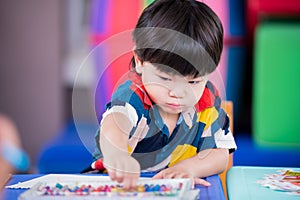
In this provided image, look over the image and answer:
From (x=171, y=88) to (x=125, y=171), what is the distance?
13 centimetres

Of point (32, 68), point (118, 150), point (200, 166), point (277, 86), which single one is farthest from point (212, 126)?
point (32, 68)

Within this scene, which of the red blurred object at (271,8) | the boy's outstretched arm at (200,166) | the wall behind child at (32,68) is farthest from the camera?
the wall behind child at (32,68)

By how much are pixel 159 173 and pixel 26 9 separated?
5.23 ft

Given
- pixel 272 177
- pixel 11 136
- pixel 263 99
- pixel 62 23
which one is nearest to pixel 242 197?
pixel 272 177

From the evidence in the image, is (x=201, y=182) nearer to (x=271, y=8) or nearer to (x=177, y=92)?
(x=177, y=92)

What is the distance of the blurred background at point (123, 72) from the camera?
1809 millimetres

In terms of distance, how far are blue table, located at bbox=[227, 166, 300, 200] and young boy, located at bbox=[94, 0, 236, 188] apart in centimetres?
3

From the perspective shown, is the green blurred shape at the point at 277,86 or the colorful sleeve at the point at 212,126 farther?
the green blurred shape at the point at 277,86

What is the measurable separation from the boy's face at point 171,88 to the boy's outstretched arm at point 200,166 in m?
0.07

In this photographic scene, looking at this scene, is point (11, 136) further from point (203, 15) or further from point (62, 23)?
point (203, 15)

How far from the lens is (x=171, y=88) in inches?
33.7

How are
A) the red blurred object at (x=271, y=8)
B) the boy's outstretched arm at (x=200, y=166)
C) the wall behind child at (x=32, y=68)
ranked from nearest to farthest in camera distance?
the boy's outstretched arm at (x=200, y=166) < the red blurred object at (x=271, y=8) < the wall behind child at (x=32, y=68)

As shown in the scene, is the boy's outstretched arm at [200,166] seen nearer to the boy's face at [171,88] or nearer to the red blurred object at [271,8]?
the boy's face at [171,88]

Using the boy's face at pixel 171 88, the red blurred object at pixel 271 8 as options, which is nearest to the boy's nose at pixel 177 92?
the boy's face at pixel 171 88
